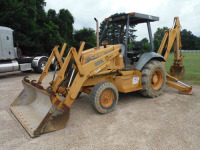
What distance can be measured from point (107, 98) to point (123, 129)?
3.46ft

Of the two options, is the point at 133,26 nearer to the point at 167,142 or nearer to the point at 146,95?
the point at 146,95

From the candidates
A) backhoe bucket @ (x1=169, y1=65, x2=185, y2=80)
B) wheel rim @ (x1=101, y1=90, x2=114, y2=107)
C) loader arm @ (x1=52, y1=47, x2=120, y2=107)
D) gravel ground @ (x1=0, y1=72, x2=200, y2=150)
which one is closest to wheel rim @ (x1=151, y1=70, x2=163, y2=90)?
gravel ground @ (x1=0, y1=72, x2=200, y2=150)

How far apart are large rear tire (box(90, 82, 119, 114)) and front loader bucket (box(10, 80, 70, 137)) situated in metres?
0.79

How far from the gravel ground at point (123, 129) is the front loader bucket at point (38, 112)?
14 centimetres

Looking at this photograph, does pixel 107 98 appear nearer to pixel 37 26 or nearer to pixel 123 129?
pixel 123 129

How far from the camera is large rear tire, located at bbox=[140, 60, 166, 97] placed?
5.40 meters

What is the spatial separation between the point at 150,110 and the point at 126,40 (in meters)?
2.12

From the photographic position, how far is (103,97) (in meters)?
4.43

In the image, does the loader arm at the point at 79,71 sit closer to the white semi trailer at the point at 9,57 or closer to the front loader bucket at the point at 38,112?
the front loader bucket at the point at 38,112

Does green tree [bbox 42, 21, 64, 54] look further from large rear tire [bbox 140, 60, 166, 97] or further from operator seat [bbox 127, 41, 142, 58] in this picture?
large rear tire [bbox 140, 60, 166, 97]

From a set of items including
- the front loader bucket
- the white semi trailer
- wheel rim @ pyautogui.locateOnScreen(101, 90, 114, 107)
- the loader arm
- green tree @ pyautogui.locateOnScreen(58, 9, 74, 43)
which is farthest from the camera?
green tree @ pyautogui.locateOnScreen(58, 9, 74, 43)

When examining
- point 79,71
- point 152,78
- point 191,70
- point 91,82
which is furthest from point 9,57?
point 191,70

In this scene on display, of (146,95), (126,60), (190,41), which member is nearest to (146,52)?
(126,60)

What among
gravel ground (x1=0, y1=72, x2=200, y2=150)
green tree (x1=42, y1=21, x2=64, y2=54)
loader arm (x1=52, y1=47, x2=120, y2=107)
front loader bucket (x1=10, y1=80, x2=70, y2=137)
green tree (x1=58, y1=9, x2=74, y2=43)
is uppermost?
green tree (x1=58, y1=9, x2=74, y2=43)
